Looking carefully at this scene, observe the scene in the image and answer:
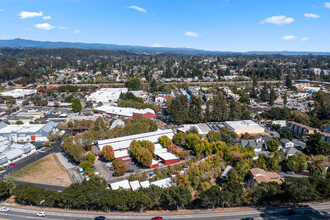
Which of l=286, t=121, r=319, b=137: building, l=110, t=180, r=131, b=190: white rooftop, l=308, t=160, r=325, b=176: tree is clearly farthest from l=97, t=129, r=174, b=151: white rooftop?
l=286, t=121, r=319, b=137: building

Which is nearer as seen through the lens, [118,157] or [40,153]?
[118,157]

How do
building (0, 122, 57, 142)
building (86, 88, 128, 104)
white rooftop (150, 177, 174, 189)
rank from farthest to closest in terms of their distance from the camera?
1. building (86, 88, 128, 104)
2. building (0, 122, 57, 142)
3. white rooftop (150, 177, 174, 189)

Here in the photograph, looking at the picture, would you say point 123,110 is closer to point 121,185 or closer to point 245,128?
point 245,128

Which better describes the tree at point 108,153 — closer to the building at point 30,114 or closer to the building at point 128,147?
the building at point 128,147

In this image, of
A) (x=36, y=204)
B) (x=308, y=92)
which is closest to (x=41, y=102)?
(x=36, y=204)

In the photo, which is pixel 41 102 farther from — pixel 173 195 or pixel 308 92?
pixel 308 92

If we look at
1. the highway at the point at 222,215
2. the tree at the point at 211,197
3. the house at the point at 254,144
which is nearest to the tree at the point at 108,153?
the highway at the point at 222,215

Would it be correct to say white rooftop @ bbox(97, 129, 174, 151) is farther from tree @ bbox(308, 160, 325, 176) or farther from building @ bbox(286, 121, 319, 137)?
building @ bbox(286, 121, 319, 137)
